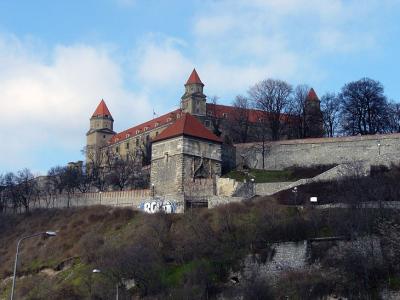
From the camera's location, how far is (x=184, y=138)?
62.6 meters

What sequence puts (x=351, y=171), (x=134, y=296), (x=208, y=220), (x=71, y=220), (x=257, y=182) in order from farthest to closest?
1. (x=71, y=220)
2. (x=257, y=182)
3. (x=351, y=171)
4. (x=208, y=220)
5. (x=134, y=296)

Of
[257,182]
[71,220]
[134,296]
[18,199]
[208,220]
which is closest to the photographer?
[134,296]

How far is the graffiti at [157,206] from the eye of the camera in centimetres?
5938

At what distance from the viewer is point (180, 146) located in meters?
62.5

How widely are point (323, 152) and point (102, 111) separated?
209ft

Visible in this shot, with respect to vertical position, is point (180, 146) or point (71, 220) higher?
point (180, 146)

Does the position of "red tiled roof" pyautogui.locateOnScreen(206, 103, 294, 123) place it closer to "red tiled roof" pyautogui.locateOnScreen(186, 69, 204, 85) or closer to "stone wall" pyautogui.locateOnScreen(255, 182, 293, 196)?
"red tiled roof" pyautogui.locateOnScreen(186, 69, 204, 85)

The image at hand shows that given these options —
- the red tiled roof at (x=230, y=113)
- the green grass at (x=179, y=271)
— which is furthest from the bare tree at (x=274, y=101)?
the green grass at (x=179, y=271)

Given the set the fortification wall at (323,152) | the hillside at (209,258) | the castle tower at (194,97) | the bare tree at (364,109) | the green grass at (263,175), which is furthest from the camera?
the castle tower at (194,97)

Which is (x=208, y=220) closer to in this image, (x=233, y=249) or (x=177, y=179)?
(x=233, y=249)

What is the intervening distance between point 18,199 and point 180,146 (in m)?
22.9

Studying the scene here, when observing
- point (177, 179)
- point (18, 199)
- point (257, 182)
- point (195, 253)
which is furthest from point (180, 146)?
point (18, 199)

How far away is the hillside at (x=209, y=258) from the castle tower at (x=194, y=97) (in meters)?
33.6

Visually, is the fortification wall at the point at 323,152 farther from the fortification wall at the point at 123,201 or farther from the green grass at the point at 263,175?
the fortification wall at the point at 123,201
